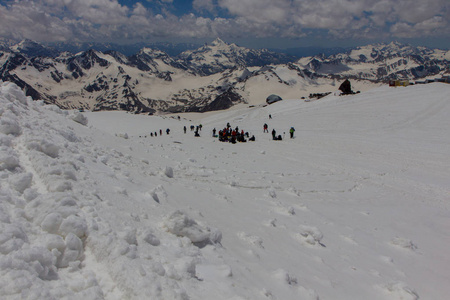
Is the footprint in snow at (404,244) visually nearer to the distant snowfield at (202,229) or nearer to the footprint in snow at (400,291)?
the distant snowfield at (202,229)

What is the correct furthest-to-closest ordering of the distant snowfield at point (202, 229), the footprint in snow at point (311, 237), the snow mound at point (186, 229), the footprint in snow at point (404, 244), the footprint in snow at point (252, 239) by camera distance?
1. the footprint in snow at point (404, 244)
2. the footprint in snow at point (311, 237)
3. the footprint in snow at point (252, 239)
4. the snow mound at point (186, 229)
5. the distant snowfield at point (202, 229)

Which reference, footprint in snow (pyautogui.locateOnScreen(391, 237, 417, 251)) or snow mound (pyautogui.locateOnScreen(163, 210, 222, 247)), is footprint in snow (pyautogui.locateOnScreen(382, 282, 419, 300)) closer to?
footprint in snow (pyautogui.locateOnScreen(391, 237, 417, 251))

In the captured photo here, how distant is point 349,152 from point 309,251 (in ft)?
68.5


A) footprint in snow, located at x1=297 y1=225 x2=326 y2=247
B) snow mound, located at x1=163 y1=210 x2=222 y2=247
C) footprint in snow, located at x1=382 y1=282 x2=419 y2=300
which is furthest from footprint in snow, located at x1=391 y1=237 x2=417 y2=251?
snow mound, located at x1=163 y1=210 x2=222 y2=247

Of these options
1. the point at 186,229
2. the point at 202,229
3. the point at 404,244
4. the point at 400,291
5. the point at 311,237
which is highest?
the point at 186,229

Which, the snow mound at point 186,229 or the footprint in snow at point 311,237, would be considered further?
the footprint in snow at point 311,237

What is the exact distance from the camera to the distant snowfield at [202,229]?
4.31 metres

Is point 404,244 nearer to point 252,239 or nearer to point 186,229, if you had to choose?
point 252,239

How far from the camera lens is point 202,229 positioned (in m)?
6.39

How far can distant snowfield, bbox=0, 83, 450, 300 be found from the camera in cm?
431

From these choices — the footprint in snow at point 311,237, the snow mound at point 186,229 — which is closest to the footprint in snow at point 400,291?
the footprint in snow at point 311,237

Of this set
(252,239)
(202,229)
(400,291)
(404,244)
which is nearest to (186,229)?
(202,229)

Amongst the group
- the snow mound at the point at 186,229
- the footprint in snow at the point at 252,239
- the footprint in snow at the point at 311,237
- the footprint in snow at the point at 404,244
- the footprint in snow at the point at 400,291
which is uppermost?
the snow mound at the point at 186,229

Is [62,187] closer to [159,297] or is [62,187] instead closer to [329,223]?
[159,297]
